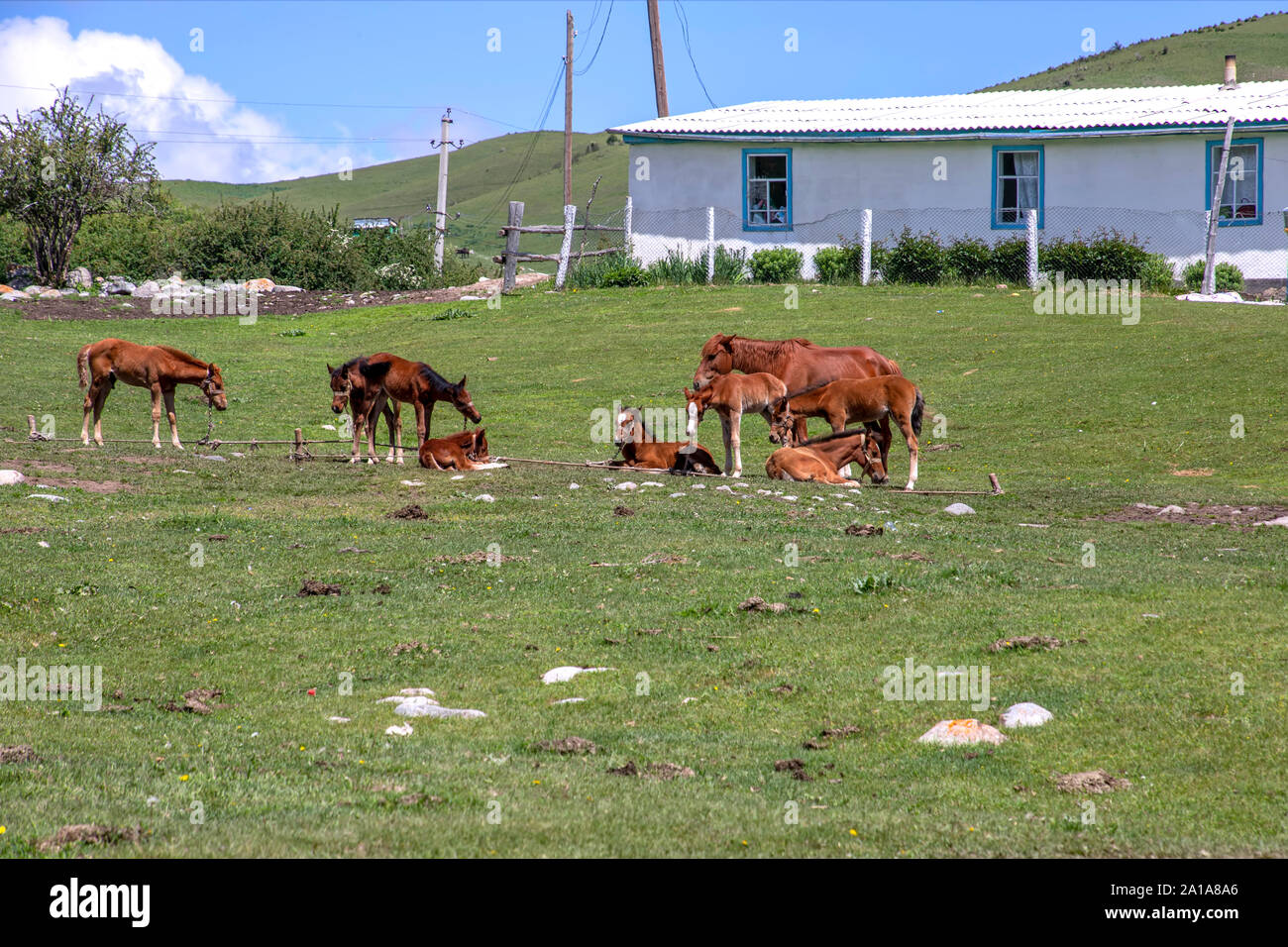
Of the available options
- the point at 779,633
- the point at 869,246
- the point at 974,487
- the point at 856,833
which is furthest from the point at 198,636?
the point at 869,246

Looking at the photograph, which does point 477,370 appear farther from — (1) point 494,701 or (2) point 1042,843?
(2) point 1042,843

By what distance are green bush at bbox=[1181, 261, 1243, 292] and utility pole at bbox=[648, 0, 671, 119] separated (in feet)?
76.2

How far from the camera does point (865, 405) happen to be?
19531 millimetres

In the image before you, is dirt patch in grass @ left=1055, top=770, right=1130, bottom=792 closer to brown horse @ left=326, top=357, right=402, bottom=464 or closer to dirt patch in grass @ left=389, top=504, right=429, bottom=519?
dirt patch in grass @ left=389, top=504, right=429, bottom=519

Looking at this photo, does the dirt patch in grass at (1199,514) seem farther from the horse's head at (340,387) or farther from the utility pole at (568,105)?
the utility pole at (568,105)

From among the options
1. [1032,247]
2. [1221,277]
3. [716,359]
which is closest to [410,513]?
[716,359]

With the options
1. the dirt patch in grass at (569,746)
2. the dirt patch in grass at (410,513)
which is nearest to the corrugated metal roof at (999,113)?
the dirt patch in grass at (410,513)

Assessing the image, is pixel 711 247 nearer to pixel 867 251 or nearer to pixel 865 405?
pixel 867 251

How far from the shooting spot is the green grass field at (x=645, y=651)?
21.4 ft

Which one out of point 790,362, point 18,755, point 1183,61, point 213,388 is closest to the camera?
point 18,755

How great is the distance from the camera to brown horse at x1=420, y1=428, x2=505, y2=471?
762 inches

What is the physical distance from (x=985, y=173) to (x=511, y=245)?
15.6m

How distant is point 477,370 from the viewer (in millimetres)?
32562

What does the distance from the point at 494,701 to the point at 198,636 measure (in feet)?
9.76
